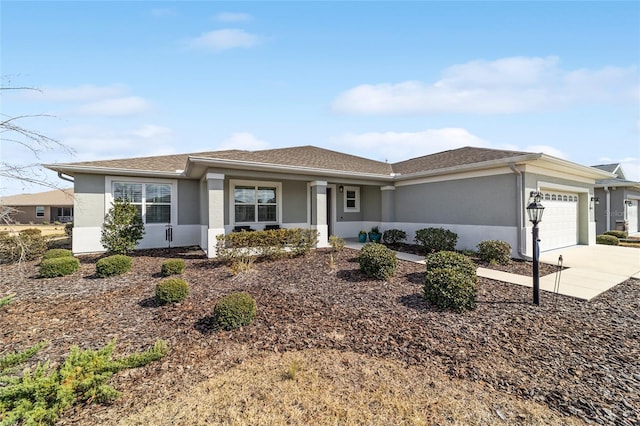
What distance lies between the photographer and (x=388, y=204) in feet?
44.0

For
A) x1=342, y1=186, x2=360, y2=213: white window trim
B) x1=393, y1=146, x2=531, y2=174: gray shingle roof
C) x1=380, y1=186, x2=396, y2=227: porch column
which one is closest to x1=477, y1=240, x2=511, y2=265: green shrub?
x1=393, y1=146, x2=531, y2=174: gray shingle roof

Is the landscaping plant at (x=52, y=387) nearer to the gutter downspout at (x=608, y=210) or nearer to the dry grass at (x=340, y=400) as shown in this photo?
the dry grass at (x=340, y=400)

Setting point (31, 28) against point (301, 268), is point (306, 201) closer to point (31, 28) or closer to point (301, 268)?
point (301, 268)

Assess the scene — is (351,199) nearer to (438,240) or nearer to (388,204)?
(388,204)

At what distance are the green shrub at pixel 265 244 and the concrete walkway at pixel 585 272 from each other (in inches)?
134

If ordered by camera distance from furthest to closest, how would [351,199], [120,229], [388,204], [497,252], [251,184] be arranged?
1. [351,199]
2. [388,204]
3. [251,184]
4. [120,229]
5. [497,252]

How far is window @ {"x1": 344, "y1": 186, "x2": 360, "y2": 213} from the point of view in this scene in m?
14.5

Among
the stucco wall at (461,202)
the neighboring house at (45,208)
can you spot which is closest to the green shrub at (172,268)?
the stucco wall at (461,202)

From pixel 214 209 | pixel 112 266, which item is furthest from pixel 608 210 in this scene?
pixel 112 266

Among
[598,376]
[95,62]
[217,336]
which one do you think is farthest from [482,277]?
[95,62]

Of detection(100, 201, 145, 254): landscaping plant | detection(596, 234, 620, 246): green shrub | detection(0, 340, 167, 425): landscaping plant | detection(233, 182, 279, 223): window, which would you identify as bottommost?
detection(0, 340, 167, 425): landscaping plant

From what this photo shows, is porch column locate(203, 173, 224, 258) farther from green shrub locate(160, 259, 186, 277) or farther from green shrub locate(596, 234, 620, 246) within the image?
green shrub locate(596, 234, 620, 246)

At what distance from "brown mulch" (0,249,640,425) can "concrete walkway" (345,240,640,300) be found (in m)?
0.32

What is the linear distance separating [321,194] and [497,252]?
623 cm
